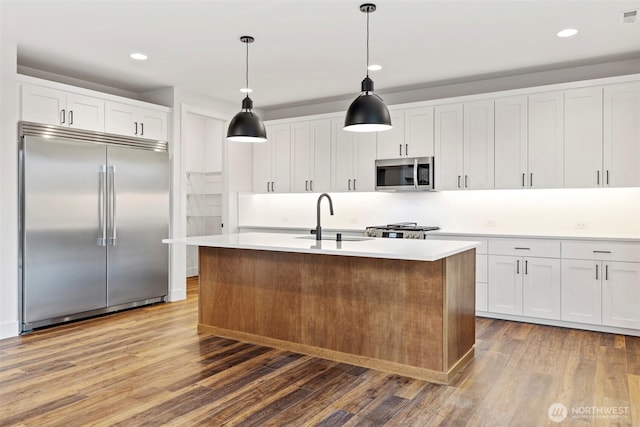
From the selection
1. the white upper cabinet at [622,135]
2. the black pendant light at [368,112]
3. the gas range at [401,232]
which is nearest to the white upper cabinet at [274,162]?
the gas range at [401,232]

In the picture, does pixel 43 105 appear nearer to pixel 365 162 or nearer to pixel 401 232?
pixel 365 162

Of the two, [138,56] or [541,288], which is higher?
[138,56]

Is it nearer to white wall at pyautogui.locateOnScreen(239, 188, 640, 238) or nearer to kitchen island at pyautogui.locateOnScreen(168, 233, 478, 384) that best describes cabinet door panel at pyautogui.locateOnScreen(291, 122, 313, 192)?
white wall at pyautogui.locateOnScreen(239, 188, 640, 238)

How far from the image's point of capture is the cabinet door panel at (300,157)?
628cm

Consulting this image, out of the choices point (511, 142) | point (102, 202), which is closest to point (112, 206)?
point (102, 202)

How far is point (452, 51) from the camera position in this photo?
4289 mm

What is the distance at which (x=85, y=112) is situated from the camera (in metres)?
→ 4.74

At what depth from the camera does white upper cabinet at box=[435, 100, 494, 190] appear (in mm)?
4973

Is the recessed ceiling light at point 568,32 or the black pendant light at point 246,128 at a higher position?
the recessed ceiling light at point 568,32

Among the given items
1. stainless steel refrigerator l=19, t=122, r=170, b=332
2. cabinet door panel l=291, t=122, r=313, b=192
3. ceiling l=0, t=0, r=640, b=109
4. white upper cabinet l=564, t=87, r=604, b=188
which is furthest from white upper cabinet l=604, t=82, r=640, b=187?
stainless steel refrigerator l=19, t=122, r=170, b=332

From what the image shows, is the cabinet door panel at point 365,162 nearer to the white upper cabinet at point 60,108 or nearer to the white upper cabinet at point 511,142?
the white upper cabinet at point 511,142

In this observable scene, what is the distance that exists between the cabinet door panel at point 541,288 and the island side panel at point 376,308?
2045mm

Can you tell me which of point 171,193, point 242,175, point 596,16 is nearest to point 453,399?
point 596,16

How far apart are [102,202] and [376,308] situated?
3.20 meters
